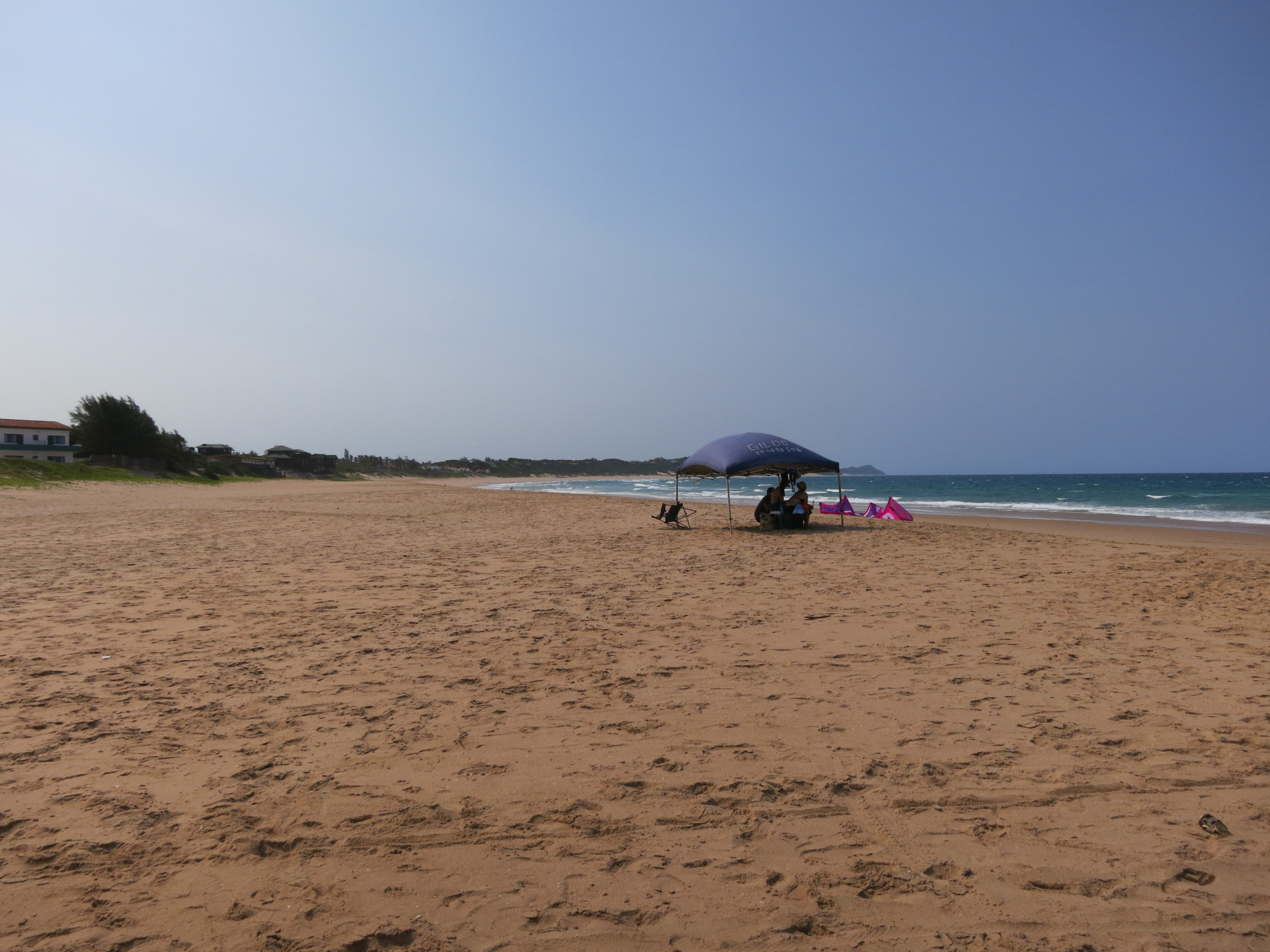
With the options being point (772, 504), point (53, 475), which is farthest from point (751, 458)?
point (53, 475)

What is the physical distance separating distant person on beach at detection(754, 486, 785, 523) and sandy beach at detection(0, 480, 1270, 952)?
766cm

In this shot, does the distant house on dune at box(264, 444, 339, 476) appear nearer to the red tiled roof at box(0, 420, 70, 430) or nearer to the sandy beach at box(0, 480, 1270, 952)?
the red tiled roof at box(0, 420, 70, 430)

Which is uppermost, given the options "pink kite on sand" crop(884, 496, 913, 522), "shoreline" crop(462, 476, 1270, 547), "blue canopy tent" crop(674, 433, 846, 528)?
"blue canopy tent" crop(674, 433, 846, 528)

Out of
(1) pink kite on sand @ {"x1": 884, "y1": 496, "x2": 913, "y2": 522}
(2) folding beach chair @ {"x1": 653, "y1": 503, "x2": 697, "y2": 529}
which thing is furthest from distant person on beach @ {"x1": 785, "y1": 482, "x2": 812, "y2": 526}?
(1) pink kite on sand @ {"x1": 884, "y1": 496, "x2": 913, "y2": 522}

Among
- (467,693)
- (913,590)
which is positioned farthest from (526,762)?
(913,590)

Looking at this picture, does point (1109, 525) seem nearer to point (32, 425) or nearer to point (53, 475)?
point (53, 475)

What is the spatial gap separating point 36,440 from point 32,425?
4.34ft

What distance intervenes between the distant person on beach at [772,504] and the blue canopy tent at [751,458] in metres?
0.48

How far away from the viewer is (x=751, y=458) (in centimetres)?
1403

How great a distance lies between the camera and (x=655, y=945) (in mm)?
2279

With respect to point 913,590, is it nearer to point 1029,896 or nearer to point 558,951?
point 1029,896

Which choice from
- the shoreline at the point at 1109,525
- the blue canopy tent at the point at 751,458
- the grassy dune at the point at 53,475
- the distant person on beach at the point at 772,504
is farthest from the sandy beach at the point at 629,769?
the grassy dune at the point at 53,475

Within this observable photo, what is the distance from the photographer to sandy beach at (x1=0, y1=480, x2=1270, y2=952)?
94.9 inches

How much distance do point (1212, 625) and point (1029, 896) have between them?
17.8 feet
